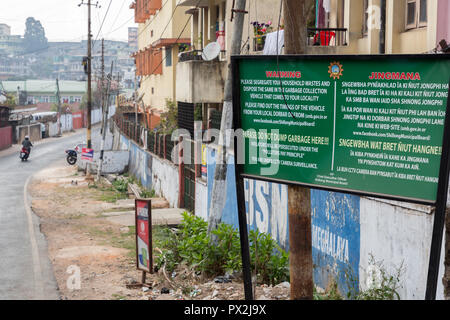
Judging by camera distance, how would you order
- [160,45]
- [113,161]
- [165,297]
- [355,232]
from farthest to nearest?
[113,161], [160,45], [165,297], [355,232]

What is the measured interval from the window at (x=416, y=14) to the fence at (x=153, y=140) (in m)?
14.1

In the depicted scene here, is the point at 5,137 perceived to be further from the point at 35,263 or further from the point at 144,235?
the point at 144,235

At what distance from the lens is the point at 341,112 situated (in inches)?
215

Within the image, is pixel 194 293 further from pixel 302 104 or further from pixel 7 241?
pixel 7 241

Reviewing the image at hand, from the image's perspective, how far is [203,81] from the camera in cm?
1900

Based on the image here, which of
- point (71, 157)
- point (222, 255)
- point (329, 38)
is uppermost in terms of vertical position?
point (329, 38)

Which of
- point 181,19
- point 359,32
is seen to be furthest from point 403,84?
point 181,19

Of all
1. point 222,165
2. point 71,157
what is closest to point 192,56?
point 222,165

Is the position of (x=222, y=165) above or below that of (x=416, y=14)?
below

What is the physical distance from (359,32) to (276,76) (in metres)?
7.75

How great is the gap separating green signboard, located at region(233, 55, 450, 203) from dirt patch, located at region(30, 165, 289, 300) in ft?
13.3

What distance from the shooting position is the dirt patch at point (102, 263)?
10531 millimetres

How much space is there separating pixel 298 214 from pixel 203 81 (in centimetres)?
1324

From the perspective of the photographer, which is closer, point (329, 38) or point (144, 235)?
point (144, 235)
